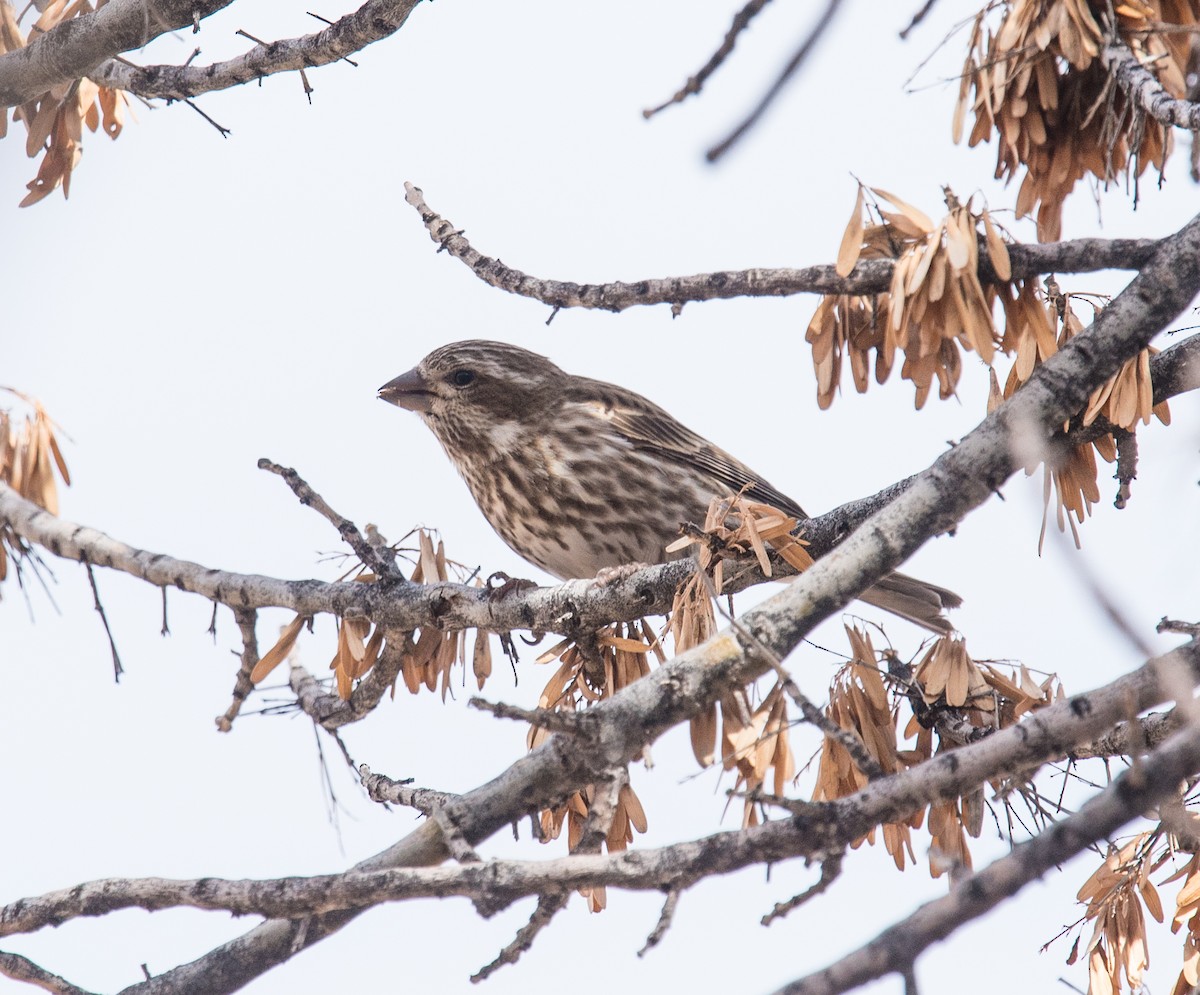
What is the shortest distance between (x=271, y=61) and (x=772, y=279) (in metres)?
1.58

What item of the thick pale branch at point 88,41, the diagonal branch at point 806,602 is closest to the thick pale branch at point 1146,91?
the diagonal branch at point 806,602

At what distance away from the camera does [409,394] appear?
587 centimetres

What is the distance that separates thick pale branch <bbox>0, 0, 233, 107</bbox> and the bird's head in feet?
7.81

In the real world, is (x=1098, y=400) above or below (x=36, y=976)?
above

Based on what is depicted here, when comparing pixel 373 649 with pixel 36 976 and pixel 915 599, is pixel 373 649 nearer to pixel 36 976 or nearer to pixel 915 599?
pixel 36 976

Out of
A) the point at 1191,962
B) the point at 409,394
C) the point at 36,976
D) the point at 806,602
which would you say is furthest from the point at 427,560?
the point at 1191,962

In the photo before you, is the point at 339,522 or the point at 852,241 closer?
the point at 852,241

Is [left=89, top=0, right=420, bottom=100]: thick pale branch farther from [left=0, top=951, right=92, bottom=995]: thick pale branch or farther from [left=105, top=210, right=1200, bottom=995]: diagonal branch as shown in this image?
[left=0, top=951, right=92, bottom=995]: thick pale branch

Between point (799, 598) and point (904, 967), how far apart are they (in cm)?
97

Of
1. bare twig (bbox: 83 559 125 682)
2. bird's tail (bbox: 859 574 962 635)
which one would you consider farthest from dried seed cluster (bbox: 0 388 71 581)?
bird's tail (bbox: 859 574 962 635)

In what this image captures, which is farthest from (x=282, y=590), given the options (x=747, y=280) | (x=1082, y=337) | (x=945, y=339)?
(x=1082, y=337)

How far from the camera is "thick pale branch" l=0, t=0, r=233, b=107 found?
11.0 ft

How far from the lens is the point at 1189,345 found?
3.09 m

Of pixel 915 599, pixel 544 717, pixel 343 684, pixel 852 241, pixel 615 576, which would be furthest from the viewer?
pixel 915 599
